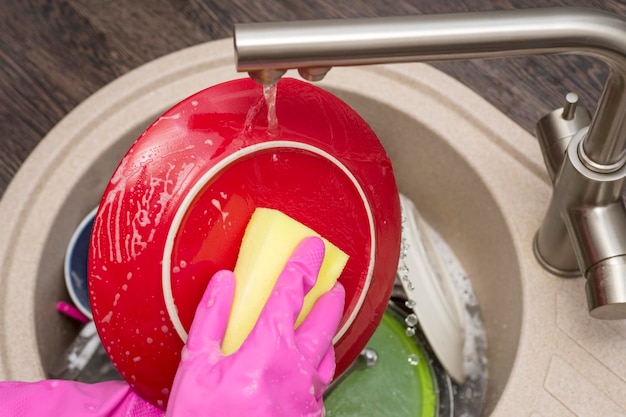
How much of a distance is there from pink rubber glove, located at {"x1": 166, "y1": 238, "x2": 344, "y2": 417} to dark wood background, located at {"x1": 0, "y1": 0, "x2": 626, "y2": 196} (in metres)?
0.44

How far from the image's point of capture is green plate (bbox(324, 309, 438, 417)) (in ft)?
2.90

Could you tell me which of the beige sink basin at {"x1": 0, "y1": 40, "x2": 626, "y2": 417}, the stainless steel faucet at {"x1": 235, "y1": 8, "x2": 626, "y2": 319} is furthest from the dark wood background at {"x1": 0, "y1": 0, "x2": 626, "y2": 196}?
the stainless steel faucet at {"x1": 235, "y1": 8, "x2": 626, "y2": 319}

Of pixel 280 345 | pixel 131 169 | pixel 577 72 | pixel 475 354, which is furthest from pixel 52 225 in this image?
pixel 577 72

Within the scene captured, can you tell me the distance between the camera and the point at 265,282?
24.6 inches

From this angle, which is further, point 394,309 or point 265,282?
point 394,309

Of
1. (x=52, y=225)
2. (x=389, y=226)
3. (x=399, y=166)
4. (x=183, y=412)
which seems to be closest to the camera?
(x=183, y=412)

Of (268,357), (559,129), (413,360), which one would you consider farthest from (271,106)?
(413,360)

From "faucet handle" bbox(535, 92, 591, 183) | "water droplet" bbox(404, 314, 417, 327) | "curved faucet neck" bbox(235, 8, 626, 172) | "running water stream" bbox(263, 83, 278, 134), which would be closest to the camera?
"curved faucet neck" bbox(235, 8, 626, 172)

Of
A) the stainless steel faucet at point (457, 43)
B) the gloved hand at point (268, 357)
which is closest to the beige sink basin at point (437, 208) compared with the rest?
the stainless steel faucet at point (457, 43)

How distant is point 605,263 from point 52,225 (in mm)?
620

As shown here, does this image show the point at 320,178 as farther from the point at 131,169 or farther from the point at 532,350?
the point at 532,350

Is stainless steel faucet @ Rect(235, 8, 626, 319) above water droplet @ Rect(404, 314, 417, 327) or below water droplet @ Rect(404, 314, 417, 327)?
above

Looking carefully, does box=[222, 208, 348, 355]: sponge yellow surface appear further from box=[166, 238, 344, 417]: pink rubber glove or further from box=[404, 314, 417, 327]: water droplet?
box=[404, 314, 417, 327]: water droplet

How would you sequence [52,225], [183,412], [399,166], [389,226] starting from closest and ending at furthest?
[183,412] → [389,226] → [52,225] → [399,166]
